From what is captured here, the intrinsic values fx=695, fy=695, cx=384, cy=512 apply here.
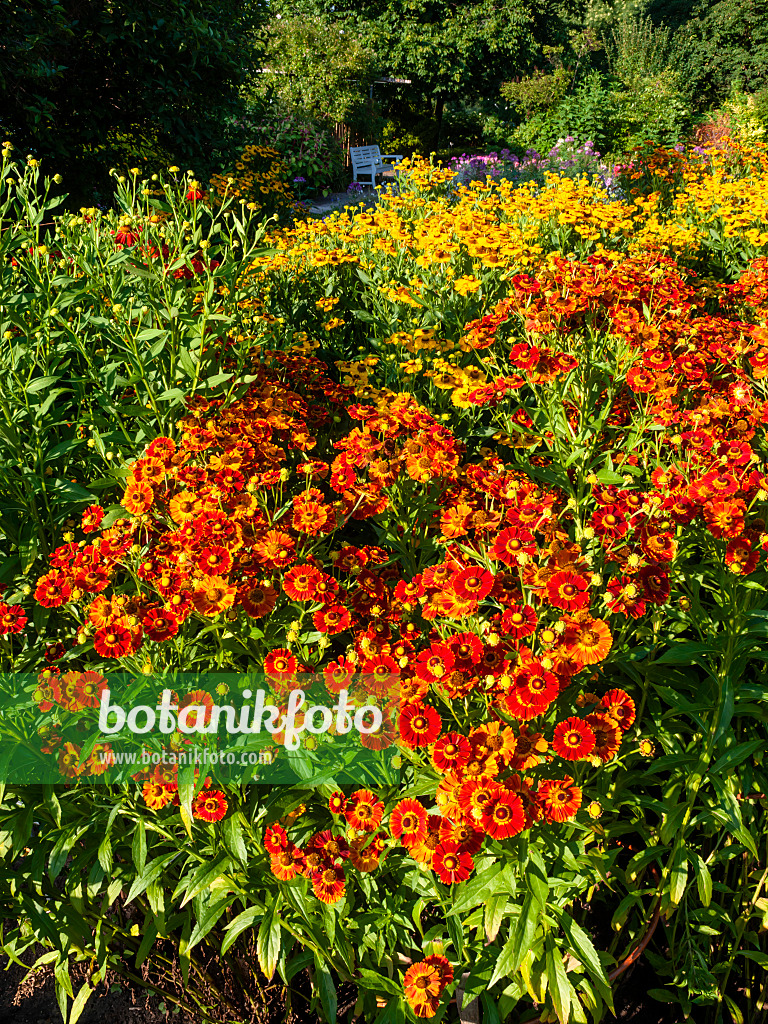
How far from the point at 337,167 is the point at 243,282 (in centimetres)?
1206

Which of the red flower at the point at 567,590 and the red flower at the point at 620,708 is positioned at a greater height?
the red flower at the point at 567,590

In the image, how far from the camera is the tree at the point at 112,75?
5.45 m

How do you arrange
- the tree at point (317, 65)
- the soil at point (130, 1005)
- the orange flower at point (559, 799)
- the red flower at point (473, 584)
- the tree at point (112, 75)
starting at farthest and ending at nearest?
the tree at point (317, 65) < the tree at point (112, 75) < the soil at point (130, 1005) < the red flower at point (473, 584) < the orange flower at point (559, 799)

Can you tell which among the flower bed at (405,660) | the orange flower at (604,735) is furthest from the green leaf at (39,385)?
the orange flower at (604,735)

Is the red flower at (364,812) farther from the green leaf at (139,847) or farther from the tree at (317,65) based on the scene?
the tree at (317,65)

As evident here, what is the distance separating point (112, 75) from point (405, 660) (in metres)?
7.05

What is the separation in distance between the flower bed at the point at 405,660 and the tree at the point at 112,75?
4.52 meters

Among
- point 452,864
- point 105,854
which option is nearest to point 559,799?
point 452,864

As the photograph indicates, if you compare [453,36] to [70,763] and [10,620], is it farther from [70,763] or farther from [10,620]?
[70,763]

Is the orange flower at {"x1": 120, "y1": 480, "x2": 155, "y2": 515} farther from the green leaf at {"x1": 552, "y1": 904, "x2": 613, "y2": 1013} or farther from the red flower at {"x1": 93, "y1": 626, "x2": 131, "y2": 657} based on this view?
the green leaf at {"x1": 552, "y1": 904, "x2": 613, "y2": 1013}

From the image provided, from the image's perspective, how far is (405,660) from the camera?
1395mm

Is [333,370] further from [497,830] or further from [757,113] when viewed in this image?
[757,113]

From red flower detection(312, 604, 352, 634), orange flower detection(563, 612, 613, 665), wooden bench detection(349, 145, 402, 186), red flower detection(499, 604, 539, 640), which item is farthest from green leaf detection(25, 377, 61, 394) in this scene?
wooden bench detection(349, 145, 402, 186)

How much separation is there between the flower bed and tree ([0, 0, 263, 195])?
452 cm
